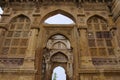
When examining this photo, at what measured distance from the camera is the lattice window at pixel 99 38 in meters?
9.95

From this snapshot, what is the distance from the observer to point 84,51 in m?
9.67

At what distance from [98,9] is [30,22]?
4.95 m

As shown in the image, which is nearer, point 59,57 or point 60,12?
point 60,12

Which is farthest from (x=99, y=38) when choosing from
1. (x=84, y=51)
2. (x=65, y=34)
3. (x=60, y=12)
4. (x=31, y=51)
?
(x=31, y=51)

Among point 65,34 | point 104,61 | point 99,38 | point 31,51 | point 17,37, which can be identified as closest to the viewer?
point 104,61

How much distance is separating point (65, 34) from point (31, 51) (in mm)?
3073

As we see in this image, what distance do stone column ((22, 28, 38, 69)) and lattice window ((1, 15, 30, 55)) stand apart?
41 centimetres

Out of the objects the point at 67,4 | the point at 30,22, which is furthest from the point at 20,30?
the point at 67,4

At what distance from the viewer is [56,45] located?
71.3 ft

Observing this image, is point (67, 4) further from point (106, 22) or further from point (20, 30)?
point (20, 30)

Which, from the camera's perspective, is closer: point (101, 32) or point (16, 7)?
point (101, 32)

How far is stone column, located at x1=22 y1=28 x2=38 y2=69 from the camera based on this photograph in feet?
29.8

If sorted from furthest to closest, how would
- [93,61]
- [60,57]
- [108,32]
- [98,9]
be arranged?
1. [60,57]
2. [98,9]
3. [108,32]
4. [93,61]

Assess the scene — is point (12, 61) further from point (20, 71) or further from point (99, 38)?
point (99, 38)
